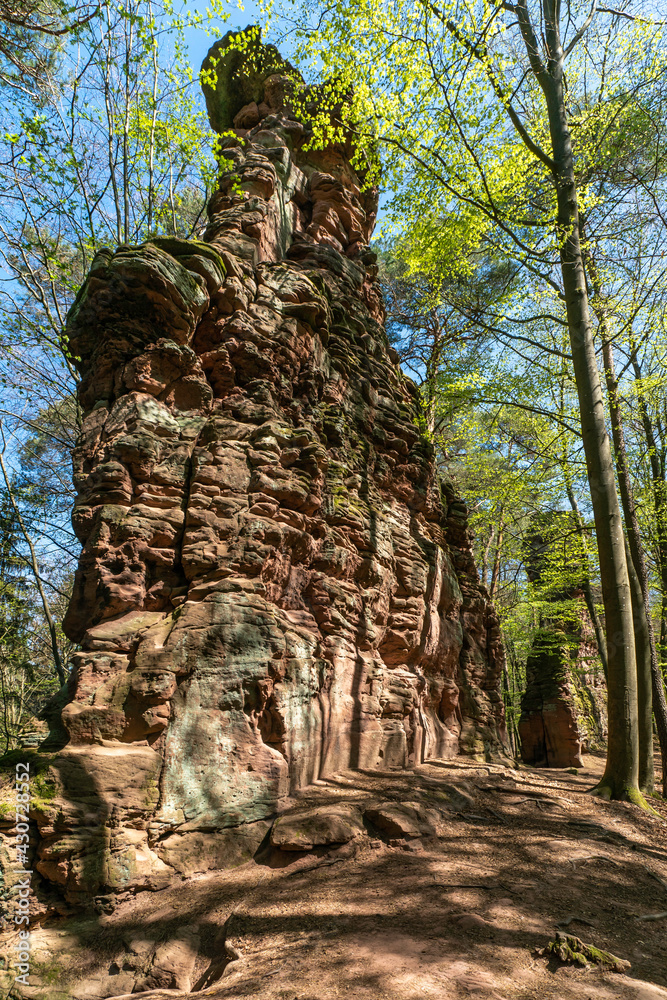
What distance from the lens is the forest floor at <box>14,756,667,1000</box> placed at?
3.12 m

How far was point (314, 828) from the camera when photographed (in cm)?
514

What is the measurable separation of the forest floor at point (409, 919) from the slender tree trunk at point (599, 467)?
58.3 inches

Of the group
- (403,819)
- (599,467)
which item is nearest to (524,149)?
(599,467)

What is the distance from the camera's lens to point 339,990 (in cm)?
301

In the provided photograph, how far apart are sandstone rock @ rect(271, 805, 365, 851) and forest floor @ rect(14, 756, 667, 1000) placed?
12cm

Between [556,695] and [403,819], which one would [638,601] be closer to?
[403,819]

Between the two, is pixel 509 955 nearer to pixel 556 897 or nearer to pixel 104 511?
pixel 556 897

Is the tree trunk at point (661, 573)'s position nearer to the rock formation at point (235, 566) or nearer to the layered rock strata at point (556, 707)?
the layered rock strata at point (556, 707)

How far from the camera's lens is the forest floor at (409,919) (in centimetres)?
312

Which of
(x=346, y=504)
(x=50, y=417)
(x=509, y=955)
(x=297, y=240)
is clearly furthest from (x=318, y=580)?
(x=50, y=417)

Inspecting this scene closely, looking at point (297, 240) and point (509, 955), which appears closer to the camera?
point (509, 955)

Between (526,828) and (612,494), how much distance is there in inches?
201

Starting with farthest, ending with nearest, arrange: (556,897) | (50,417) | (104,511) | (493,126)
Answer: (50,417)
(493,126)
(104,511)
(556,897)
